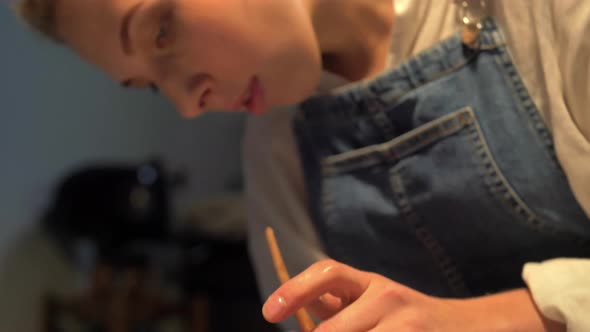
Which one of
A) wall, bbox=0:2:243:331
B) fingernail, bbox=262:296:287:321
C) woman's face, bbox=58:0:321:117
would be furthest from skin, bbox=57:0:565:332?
wall, bbox=0:2:243:331

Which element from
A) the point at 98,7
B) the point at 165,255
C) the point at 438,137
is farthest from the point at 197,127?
the point at 438,137

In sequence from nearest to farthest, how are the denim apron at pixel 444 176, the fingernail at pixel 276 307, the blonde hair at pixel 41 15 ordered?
the fingernail at pixel 276 307 → the denim apron at pixel 444 176 → the blonde hair at pixel 41 15

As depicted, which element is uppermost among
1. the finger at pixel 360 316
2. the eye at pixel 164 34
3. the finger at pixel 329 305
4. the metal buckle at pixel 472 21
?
the eye at pixel 164 34

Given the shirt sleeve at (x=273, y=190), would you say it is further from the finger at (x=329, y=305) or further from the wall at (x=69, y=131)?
the wall at (x=69, y=131)

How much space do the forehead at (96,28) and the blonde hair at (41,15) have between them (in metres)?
0.01

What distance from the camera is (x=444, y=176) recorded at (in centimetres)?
45

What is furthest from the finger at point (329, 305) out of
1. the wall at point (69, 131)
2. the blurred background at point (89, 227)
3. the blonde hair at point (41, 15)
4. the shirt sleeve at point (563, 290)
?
the wall at point (69, 131)

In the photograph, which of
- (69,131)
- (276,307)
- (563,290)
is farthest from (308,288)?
(69,131)

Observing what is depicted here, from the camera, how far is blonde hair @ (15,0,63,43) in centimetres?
54

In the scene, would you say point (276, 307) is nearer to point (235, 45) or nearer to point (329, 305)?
point (329, 305)

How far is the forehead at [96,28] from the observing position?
49cm

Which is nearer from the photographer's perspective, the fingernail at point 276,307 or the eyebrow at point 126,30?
the fingernail at point 276,307

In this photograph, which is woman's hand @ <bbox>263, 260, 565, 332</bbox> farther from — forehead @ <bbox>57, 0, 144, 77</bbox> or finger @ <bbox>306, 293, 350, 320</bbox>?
forehead @ <bbox>57, 0, 144, 77</bbox>

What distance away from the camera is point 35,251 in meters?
1.18
